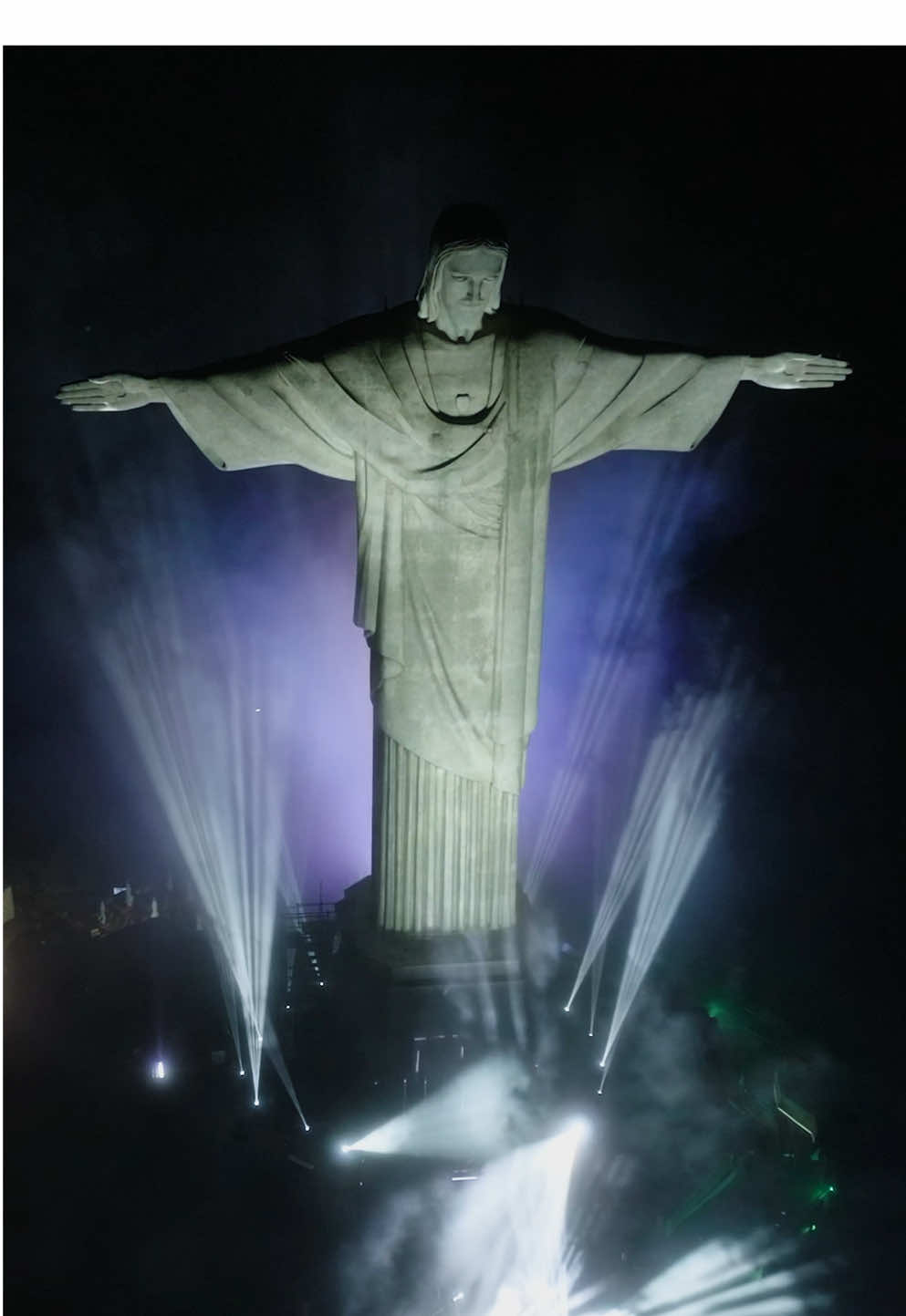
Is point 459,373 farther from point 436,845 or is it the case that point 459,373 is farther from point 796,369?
point 436,845

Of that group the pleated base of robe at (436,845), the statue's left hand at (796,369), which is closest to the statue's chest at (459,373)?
the statue's left hand at (796,369)

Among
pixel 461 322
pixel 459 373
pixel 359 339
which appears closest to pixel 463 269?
pixel 461 322

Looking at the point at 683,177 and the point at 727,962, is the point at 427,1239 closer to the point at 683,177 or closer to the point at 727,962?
the point at 727,962

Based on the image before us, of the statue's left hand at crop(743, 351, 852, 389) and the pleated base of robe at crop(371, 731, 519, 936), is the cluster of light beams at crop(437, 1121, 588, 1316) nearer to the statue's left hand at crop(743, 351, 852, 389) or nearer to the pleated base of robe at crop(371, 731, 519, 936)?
the pleated base of robe at crop(371, 731, 519, 936)

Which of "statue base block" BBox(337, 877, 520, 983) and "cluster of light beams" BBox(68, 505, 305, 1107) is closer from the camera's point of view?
"statue base block" BBox(337, 877, 520, 983)

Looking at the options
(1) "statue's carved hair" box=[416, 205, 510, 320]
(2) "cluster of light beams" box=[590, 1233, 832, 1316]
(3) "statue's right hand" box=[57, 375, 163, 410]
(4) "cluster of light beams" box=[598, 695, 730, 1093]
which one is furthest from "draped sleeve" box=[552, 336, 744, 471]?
(2) "cluster of light beams" box=[590, 1233, 832, 1316]

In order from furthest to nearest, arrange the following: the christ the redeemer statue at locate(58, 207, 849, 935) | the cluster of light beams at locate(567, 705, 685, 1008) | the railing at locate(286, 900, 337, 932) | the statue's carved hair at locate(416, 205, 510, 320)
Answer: the cluster of light beams at locate(567, 705, 685, 1008)
the railing at locate(286, 900, 337, 932)
the christ the redeemer statue at locate(58, 207, 849, 935)
the statue's carved hair at locate(416, 205, 510, 320)

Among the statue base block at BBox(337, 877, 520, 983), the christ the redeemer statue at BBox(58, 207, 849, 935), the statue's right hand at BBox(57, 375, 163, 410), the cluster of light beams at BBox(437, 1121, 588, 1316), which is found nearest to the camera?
the statue's right hand at BBox(57, 375, 163, 410)
